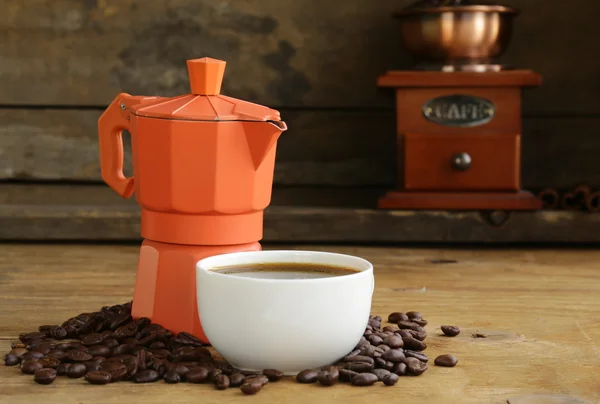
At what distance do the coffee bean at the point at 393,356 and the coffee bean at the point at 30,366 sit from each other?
13.7 inches

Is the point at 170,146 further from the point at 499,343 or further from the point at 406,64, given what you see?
the point at 406,64

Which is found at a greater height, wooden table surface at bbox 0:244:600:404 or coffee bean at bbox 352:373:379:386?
coffee bean at bbox 352:373:379:386

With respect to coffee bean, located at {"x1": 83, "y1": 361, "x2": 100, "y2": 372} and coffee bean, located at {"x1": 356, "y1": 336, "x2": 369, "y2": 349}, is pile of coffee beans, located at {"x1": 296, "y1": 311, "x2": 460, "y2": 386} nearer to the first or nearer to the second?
coffee bean, located at {"x1": 356, "y1": 336, "x2": 369, "y2": 349}

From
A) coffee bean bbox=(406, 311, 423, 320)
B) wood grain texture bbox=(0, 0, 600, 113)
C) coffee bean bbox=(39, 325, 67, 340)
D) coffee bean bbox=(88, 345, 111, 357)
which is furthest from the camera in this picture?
wood grain texture bbox=(0, 0, 600, 113)

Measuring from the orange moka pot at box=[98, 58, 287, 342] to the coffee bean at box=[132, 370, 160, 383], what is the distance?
0.45ft

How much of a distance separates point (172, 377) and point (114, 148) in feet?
1.22

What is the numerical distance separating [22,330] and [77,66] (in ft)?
3.76

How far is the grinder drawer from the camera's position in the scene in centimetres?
183

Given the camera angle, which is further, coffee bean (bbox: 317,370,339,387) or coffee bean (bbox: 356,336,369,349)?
coffee bean (bbox: 356,336,369,349)

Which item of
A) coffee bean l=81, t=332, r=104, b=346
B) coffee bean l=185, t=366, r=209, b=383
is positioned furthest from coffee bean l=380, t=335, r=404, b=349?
coffee bean l=81, t=332, r=104, b=346

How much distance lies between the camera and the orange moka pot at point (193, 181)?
3.30 feet

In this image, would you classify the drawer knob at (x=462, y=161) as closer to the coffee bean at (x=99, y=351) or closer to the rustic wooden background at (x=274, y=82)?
the rustic wooden background at (x=274, y=82)

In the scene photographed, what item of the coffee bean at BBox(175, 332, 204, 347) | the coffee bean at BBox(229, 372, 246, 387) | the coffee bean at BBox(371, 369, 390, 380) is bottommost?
the coffee bean at BBox(371, 369, 390, 380)

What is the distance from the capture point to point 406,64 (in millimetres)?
2113
